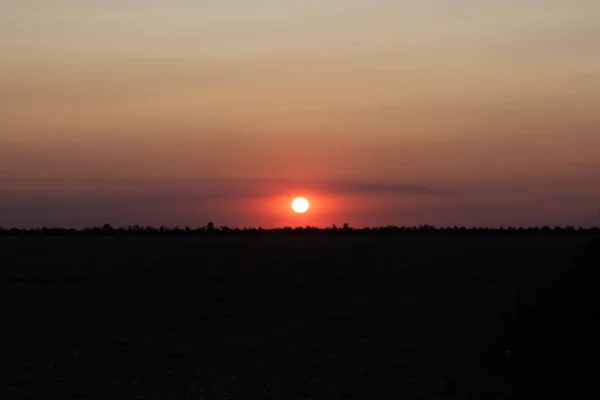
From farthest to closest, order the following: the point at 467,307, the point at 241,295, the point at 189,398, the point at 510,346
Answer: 1. the point at 241,295
2. the point at 467,307
3. the point at 510,346
4. the point at 189,398

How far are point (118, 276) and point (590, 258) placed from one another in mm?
19626

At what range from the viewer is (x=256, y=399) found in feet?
47.8

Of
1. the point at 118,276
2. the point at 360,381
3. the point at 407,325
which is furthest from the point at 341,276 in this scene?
the point at 360,381

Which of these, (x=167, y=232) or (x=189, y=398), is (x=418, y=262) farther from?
(x=167, y=232)

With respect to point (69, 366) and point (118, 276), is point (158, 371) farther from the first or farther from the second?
point (118, 276)

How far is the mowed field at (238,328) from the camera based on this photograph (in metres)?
15.7

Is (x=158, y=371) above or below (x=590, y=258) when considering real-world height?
below

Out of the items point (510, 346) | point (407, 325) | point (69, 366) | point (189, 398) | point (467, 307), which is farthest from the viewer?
point (467, 307)

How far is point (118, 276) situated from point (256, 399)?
780 inches

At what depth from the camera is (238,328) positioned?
22.0 metres

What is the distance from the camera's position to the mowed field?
15664mm

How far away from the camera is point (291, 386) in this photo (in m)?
15.6

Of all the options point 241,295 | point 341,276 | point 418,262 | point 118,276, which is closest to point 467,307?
point 241,295

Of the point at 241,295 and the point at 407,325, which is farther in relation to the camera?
the point at 241,295
